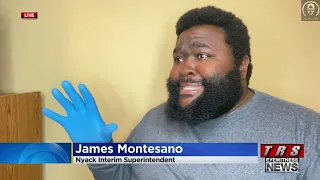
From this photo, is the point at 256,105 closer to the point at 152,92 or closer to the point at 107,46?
the point at 152,92

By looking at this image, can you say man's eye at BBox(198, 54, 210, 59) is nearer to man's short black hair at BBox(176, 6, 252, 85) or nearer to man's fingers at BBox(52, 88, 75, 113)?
man's short black hair at BBox(176, 6, 252, 85)

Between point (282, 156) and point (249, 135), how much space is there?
5.4 inches

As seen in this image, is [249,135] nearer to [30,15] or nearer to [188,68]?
[188,68]

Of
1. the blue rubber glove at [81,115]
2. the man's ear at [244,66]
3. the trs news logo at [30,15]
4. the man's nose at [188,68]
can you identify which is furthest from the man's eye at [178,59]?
the trs news logo at [30,15]

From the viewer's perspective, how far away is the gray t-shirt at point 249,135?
109 cm

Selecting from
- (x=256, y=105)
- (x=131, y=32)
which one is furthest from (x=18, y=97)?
(x=256, y=105)

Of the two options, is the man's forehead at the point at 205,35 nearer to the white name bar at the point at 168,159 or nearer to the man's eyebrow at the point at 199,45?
the man's eyebrow at the point at 199,45

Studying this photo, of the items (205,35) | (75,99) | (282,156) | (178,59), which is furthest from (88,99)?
(282,156)

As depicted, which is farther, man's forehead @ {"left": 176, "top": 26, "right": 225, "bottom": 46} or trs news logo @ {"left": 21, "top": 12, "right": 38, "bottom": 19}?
trs news logo @ {"left": 21, "top": 12, "right": 38, "bottom": 19}

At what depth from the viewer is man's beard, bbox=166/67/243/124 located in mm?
1114

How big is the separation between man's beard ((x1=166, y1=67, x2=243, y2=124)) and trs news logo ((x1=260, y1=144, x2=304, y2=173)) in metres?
0.19

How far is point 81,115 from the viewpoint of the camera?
1108 mm

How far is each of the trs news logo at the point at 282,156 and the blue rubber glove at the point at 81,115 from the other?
21.2 inches

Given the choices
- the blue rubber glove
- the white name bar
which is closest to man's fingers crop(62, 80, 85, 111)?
the blue rubber glove
